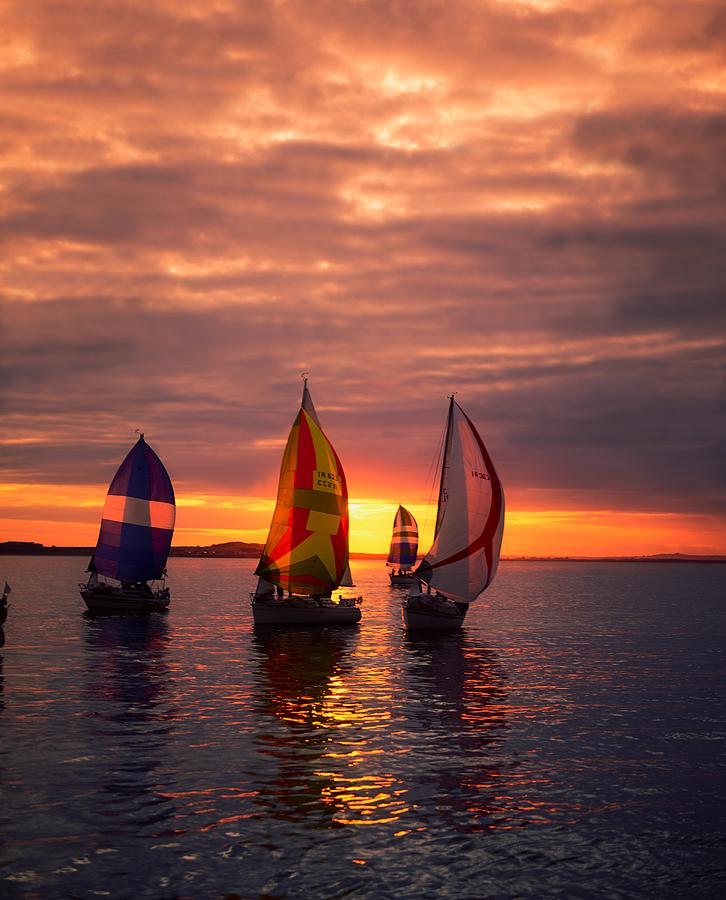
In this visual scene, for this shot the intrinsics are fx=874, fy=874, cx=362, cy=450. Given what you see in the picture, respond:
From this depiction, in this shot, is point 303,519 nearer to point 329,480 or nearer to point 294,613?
point 329,480

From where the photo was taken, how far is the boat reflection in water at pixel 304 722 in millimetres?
24016

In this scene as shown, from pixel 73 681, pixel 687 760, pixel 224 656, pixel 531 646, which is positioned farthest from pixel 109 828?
pixel 531 646

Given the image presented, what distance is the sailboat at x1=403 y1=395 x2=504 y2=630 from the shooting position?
6500 centimetres

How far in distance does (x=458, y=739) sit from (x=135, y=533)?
177ft

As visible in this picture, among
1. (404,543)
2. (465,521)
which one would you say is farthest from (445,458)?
(404,543)

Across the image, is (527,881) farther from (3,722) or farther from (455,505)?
(455,505)

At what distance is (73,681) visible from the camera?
45.5m

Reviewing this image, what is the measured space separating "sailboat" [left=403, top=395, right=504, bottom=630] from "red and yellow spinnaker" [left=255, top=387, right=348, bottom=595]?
8278 millimetres

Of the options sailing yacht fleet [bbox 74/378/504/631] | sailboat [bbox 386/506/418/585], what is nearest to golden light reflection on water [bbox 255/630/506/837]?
sailing yacht fleet [bbox 74/378/504/631]

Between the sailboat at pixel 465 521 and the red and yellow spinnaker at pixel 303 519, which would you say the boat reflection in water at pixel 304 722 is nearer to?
the red and yellow spinnaker at pixel 303 519

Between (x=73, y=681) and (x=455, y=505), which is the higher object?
(x=455, y=505)

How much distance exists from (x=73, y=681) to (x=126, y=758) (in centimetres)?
1858

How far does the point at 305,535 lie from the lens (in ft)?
222

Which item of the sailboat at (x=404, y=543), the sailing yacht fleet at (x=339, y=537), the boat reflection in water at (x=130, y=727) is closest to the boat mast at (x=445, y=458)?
the sailing yacht fleet at (x=339, y=537)
